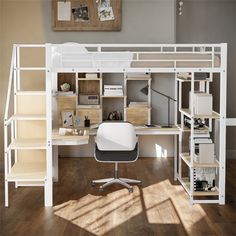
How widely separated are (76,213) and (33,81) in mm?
3345

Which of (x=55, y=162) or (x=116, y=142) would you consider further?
(x=55, y=162)

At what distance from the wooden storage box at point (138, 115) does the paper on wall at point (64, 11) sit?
1609mm

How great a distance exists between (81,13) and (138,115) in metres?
1.71

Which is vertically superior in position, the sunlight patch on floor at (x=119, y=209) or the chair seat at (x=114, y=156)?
the chair seat at (x=114, y=156)

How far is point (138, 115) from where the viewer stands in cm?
823

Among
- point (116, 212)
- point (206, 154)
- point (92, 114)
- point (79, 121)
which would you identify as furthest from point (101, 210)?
point (92, 114)

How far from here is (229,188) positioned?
661 centimetres

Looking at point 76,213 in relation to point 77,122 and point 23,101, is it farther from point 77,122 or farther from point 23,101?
point 77,122

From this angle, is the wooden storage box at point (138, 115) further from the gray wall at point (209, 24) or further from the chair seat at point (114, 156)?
the chair seat at point (114, 156)

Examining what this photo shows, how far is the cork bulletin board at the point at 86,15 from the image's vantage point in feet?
26.7

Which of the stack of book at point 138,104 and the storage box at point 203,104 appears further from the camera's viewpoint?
the stack of book at point 138,104

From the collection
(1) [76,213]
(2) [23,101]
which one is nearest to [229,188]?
(1) [76,213]

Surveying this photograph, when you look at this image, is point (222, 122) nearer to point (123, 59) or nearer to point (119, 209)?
point (123, 59)

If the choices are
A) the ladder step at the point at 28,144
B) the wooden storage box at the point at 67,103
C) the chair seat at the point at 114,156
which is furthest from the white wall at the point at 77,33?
the chair seat at the point at 114,156
